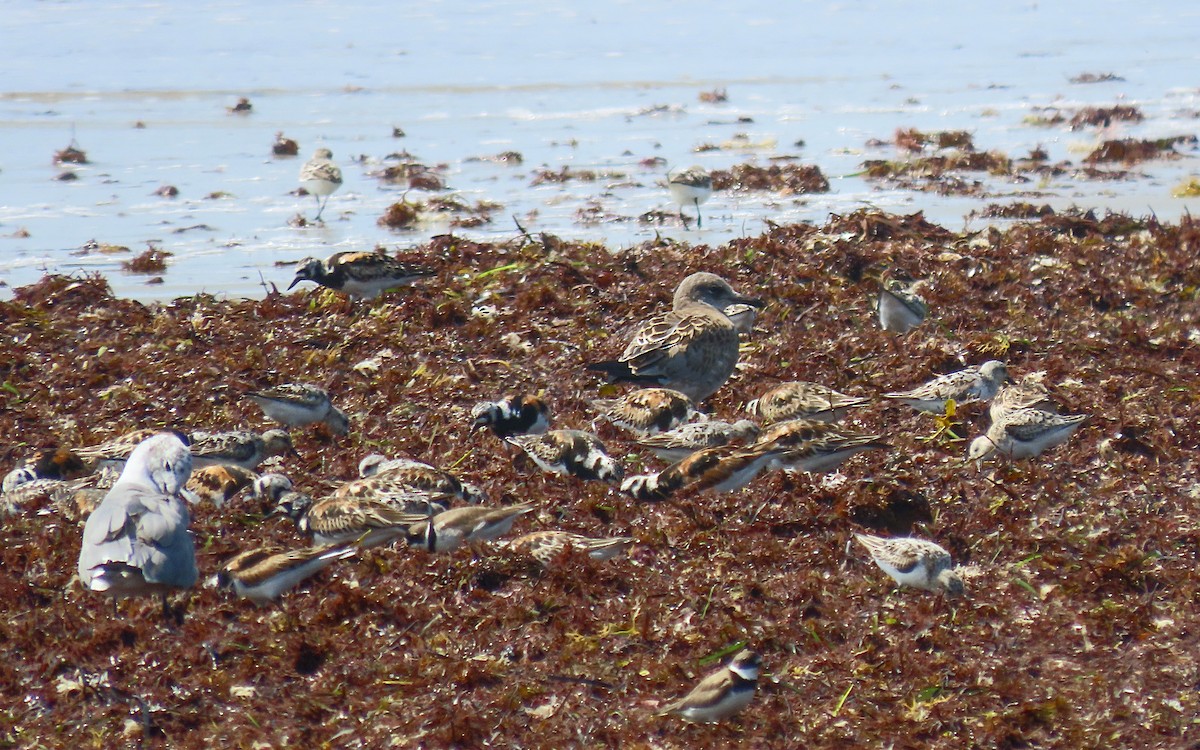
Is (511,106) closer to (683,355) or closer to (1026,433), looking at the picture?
(683,355)

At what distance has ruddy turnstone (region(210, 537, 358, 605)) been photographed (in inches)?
277

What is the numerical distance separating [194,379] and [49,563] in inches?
132

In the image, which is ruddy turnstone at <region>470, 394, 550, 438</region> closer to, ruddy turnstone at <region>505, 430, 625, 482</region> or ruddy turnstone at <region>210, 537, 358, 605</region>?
ruddy turnstone at <region>505, 430, 625, 482</region>

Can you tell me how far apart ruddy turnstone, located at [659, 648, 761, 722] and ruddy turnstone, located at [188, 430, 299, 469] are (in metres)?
4.03

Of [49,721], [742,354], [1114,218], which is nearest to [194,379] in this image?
[742,354]

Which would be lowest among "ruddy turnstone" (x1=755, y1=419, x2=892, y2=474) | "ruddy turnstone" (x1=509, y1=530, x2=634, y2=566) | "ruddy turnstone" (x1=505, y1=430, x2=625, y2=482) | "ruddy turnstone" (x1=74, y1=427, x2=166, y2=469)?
"ruddy turnstone" (x1=74, y1=427, x2=166, y2=469)

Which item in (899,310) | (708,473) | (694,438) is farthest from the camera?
(899,310)

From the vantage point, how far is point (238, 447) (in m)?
9.09

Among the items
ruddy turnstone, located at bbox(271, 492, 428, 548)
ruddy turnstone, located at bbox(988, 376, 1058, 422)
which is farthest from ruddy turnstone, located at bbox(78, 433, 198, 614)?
ruddy turnstone, located at bbox(988, 376, 1058, 422)

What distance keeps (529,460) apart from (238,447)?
1.83m

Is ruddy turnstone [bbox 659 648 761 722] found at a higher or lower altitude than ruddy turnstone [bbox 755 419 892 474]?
lower

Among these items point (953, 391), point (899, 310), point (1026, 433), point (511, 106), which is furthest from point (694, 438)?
point (511, 106)

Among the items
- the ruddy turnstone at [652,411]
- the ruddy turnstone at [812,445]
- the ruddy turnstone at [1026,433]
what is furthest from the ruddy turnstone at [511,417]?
the ruddy turnstone at [1026,433]

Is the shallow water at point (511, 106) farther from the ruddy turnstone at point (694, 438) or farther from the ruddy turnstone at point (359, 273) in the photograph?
the ruddy turnstone at point (694, 438)
